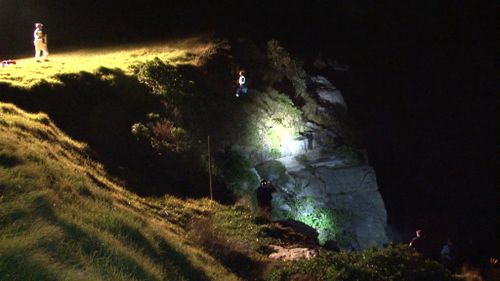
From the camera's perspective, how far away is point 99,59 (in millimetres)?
23297

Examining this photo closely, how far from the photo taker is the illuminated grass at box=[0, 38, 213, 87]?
17.5m

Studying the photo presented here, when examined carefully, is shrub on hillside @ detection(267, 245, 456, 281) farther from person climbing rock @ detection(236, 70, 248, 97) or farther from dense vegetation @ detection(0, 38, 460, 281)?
person climbing rock @ detection(236, 70, 248, 97)

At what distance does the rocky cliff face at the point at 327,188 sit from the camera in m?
21.4

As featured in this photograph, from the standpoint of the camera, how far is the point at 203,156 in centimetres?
1953

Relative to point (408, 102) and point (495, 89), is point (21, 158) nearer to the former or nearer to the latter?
point (408, 102)

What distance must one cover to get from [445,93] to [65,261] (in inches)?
1414

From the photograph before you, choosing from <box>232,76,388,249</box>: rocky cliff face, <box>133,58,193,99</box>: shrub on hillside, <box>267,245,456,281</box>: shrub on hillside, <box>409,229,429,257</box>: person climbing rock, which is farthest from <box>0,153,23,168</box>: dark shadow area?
<box>232,76,388,249</box>: rocky cliff face

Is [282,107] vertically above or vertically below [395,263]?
above

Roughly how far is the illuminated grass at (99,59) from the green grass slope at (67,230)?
446cm

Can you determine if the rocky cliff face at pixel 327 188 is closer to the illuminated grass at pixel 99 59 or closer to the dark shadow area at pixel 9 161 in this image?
the illuminated grass at pixel 99 59

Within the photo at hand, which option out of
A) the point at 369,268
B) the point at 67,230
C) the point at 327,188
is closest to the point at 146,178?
the point at 369,268

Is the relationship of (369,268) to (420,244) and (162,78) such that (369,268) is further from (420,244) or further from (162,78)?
(162,78)

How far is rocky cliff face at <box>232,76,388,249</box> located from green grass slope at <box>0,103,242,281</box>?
30.7 ft

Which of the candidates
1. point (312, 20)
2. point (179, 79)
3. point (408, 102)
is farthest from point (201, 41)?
point (408, 102)
